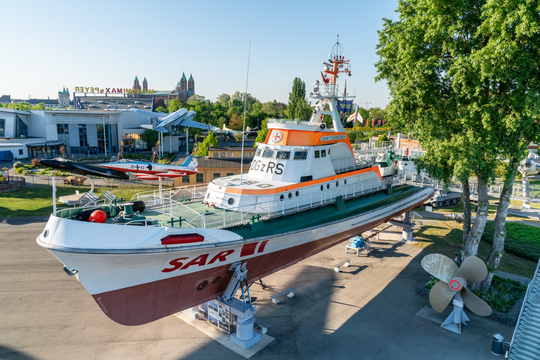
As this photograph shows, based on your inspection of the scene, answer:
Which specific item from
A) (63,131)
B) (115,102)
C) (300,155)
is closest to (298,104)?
(63,131)

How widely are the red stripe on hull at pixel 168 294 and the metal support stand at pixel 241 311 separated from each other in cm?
54

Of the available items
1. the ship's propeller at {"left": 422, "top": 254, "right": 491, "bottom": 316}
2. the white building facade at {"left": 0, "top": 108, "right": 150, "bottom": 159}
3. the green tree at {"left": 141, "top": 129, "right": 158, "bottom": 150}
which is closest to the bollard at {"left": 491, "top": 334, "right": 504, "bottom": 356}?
the ship's propeller at {"left": 422, "top": 254, "right": 491, "bottom": 316}

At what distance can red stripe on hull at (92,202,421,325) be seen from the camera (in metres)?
11.7

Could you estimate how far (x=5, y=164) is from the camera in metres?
54.9

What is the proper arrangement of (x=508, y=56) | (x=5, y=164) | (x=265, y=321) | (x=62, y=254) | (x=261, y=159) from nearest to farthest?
(x=62, y=254) < (x=508, y=56) < (x=265, y=321) < (x=261, y=159) < (x=5, y=164)

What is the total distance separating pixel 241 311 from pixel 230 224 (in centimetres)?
368

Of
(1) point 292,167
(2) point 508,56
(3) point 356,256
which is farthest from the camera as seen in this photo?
(3) point 356,256

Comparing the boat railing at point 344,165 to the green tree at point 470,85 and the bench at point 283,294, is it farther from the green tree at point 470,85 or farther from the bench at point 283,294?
the bench at point 283,294

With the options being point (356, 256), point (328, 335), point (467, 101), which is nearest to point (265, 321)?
point (328, 335)

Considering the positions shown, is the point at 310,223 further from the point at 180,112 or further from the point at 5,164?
the point at 5,164

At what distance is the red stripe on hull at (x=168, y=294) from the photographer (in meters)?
11.7

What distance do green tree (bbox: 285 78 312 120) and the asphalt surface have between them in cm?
5971

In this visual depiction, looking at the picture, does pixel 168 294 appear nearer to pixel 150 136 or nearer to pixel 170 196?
pixel 170 196

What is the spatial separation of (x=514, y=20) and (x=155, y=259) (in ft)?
56.4
